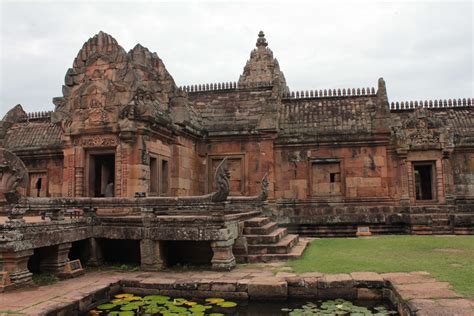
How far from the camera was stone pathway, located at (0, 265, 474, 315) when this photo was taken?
6.27 metres

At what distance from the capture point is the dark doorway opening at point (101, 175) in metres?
12.6

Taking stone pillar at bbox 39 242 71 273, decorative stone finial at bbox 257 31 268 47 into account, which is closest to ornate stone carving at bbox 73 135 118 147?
stone pillar at bbox 39 242 71 273

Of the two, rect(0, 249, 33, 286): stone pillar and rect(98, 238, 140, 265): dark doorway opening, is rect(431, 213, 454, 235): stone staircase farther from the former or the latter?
rect(0, 249, 33, 286): stone pillar

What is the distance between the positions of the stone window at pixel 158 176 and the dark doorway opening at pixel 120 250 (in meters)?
2.81

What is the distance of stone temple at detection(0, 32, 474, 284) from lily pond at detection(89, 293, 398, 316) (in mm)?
1733

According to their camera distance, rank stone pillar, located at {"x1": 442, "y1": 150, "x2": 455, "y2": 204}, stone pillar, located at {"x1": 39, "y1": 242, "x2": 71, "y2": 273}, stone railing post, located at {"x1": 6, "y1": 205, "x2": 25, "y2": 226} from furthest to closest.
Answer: stone pillar, located at {"x1": 442, "y1": 150, "x2": 455, "y2": 204}
stone pillar, located at {"x1": 39, "y1": 242, "x2": 71, "y2": 273}
stone railing post, located at {"x1": 6, "y1": 205, "x2": 25, "y2": 226}

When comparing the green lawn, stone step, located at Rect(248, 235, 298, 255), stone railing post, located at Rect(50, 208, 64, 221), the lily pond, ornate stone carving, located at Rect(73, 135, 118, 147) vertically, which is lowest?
the lily pond

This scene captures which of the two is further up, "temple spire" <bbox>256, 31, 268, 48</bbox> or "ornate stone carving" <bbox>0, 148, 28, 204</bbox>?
Answer: "temple spire" <bbox>256, 31, 268, 48</bbox>

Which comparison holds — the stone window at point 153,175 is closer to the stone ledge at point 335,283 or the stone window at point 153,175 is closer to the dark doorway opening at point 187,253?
the dark doorway opening at point 187,253

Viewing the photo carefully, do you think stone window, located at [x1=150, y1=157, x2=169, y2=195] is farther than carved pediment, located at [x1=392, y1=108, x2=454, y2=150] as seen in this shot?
No

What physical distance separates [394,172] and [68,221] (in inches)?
497

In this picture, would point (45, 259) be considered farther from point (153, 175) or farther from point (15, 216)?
point (153, 175)

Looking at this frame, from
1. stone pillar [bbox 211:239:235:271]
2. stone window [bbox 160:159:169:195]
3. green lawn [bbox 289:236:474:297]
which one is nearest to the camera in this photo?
green lawn [bbox 289:236:474:297]

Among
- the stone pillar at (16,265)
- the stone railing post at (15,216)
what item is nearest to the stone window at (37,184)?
the stone railing post at (15,216)
